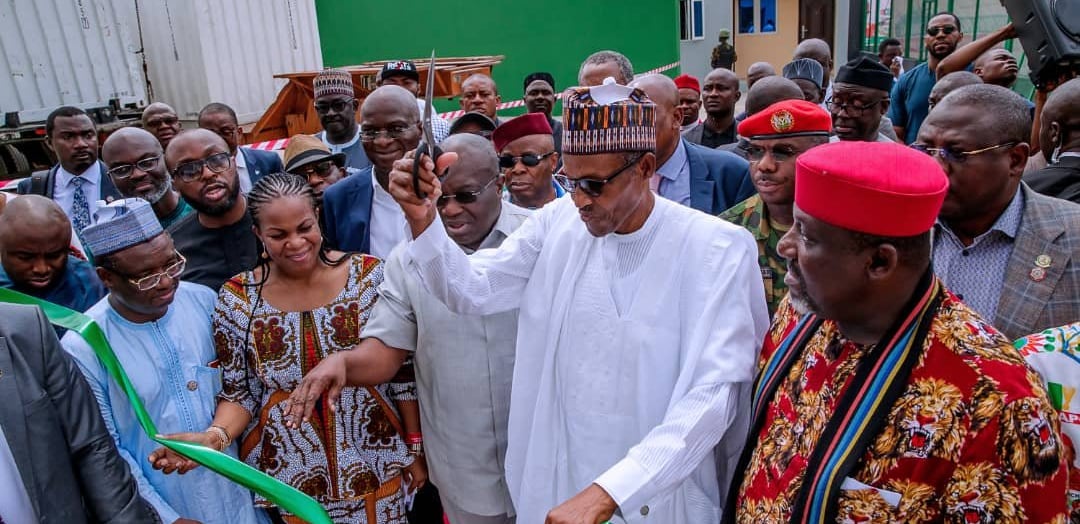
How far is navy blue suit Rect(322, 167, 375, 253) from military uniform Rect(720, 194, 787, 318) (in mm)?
1830

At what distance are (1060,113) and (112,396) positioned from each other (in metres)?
4.02

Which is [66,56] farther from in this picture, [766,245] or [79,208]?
[766,245]

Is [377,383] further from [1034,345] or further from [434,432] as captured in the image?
[1034,345]

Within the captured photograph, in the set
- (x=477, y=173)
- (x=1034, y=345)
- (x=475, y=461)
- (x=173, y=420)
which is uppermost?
(x=477, y=173)

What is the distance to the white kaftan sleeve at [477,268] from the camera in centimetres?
215

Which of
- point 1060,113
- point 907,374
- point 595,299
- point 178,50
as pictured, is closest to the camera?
point 907,374

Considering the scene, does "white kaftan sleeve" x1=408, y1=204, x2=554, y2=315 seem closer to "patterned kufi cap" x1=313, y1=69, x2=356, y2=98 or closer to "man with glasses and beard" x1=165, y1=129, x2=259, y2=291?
"man with glasses and beard" x1=165, y1=129, x2=259, y2=291

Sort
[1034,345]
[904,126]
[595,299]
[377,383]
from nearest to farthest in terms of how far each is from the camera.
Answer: [1034,345]
[595,299]
[377,383]
[904,126]

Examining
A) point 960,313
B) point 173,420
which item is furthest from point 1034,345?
point 173,420

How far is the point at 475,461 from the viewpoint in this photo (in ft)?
8.55

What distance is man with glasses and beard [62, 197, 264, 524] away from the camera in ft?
8.15

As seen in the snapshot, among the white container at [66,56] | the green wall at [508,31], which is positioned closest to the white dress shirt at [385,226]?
the white container at [66,56]

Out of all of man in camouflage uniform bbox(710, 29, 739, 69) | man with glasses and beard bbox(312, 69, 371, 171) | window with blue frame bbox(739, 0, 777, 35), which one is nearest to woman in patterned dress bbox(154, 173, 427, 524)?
man with glasses and beard bbox(312, 69, 371, 171)

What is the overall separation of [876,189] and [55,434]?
2318mm
